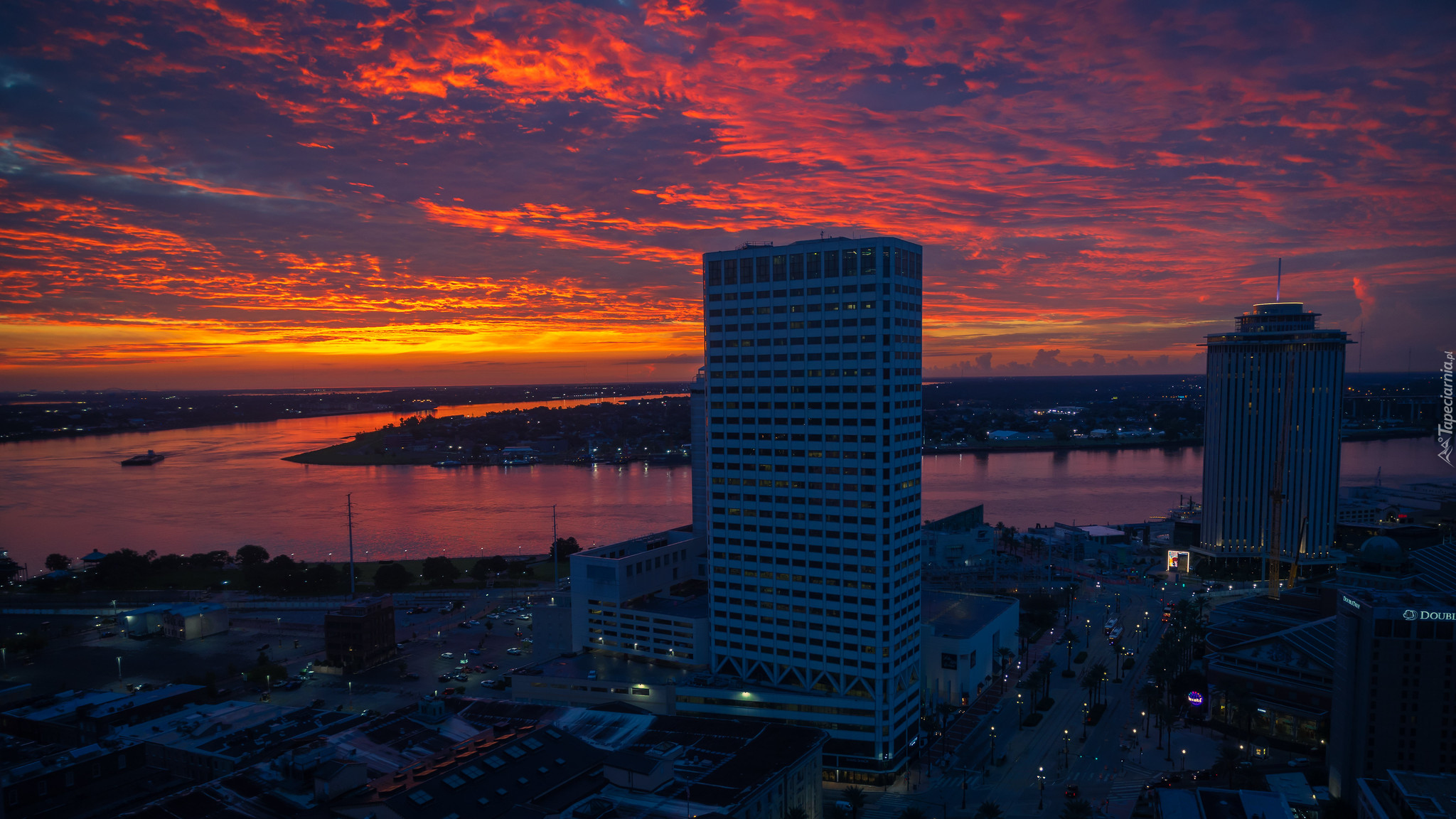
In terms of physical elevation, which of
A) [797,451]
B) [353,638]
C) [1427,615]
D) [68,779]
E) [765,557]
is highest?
[797,451]

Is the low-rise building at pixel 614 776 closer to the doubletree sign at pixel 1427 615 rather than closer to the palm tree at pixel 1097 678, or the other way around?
the palm tree at pixel 1097 678

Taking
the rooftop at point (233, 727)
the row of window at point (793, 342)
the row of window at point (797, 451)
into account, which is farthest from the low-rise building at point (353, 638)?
the row of window at point (793, 342)

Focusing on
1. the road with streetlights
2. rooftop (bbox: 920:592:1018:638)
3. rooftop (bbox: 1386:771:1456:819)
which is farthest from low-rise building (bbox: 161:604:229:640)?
rooftop (bbox: 1386:771:1456:819)

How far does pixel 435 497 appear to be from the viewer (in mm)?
98125

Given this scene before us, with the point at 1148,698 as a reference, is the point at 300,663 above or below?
below

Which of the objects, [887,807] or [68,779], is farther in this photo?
[887,807]

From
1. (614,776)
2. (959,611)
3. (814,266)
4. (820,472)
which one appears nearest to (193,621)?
(614,776)

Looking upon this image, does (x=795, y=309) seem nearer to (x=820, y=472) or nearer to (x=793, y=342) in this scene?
(x=793, y=342)

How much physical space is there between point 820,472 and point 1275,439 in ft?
161

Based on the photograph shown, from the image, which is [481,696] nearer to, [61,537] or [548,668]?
[548,668]

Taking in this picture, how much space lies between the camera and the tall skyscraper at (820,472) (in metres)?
29.1

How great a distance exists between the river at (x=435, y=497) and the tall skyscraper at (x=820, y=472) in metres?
40.3

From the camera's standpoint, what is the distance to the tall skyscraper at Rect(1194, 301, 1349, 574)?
60750mm

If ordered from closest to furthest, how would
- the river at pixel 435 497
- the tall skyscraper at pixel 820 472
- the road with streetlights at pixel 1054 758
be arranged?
the road with streetlights at pixel 1054 758
the tall skyscraper at pixel 820 472
the river at pixel 435 497
